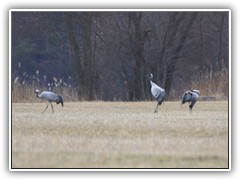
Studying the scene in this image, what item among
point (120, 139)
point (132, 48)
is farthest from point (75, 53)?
point (120, 139)

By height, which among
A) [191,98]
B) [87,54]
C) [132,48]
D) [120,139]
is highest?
[132,48]

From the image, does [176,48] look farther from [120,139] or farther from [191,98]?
[120,139]

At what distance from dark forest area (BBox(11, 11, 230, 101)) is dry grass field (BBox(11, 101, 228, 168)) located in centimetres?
784

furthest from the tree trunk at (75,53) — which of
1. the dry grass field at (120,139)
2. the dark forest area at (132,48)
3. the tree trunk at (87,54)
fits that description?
the dry grass field at (120,139)

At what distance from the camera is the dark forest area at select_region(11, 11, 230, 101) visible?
78.3 feet

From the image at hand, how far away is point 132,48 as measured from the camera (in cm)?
2416

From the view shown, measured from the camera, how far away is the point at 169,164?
9359 mm

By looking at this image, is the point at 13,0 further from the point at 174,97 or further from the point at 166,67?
the point at 166,67

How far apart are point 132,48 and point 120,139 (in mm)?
13217

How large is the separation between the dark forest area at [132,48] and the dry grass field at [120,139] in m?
7.84

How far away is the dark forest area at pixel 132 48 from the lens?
78.3 ft

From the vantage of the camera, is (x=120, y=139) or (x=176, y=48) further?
(x=176, y=48)

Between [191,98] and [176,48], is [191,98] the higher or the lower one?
→ the lower one

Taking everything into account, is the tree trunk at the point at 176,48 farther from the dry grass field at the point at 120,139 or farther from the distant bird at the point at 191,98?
the dry grass field at the point at 120,139
